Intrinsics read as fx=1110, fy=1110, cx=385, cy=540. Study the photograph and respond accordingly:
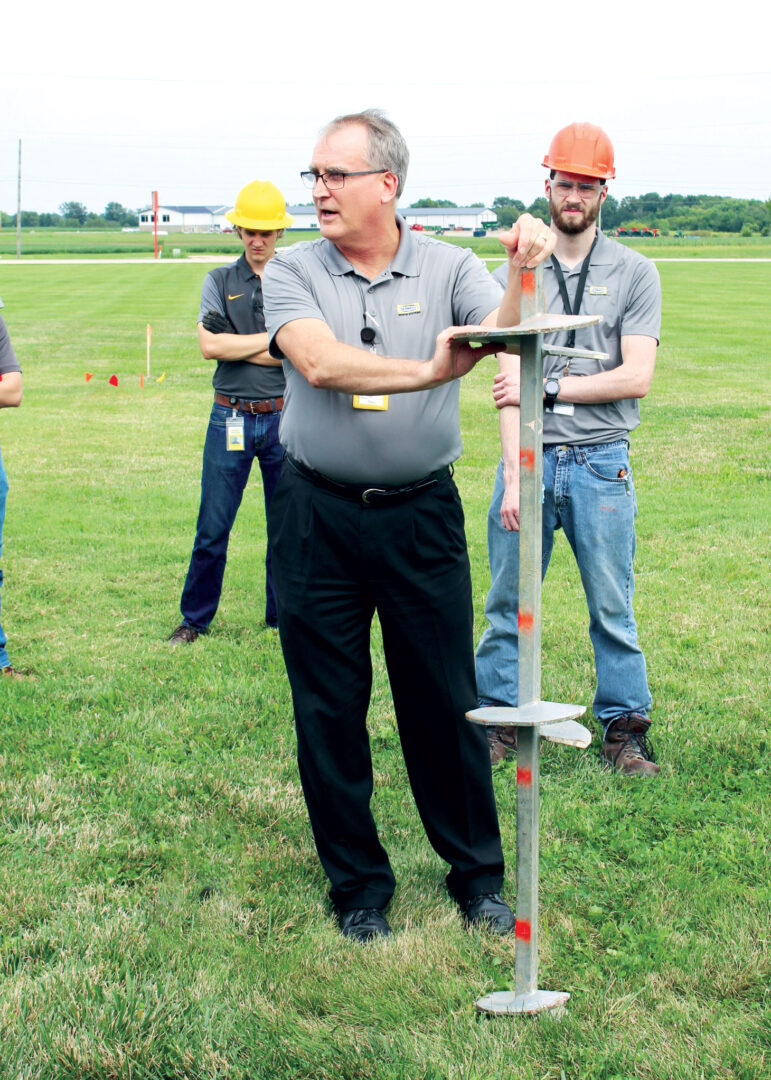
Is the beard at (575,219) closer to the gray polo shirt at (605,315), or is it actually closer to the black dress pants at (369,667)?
the gray polo shirt at (605,315)

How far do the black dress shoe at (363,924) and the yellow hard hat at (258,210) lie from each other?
153 inches

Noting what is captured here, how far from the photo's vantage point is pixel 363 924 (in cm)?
358

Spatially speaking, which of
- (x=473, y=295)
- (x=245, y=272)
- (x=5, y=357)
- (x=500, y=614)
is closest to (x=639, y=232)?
(x=245, y=272)

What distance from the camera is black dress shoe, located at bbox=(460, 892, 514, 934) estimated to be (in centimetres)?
358

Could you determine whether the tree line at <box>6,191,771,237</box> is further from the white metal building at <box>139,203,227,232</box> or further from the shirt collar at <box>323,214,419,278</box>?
the shirt collar at <box>323,214,419,278</box>

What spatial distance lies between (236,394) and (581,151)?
8.53 ft

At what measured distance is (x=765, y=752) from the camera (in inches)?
189

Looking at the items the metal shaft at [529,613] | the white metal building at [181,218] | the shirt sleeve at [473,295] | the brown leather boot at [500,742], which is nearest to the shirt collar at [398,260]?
the shirt sleeve at [473,295]

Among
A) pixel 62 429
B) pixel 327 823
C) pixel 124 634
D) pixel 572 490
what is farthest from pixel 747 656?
pixel 62 429

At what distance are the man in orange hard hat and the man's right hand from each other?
220cm

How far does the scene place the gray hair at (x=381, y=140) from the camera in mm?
3256

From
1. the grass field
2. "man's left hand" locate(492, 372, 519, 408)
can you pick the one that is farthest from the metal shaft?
"man's left hand" locate(492, 372, 519, 408)

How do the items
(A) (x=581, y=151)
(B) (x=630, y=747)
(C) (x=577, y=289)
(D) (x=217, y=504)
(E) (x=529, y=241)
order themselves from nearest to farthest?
(E) (x=529, y=241), (A) (x=581, y=151), (C) (x=577, y=289), (B) (x=630, y=747), (D) (x=217, y=504)

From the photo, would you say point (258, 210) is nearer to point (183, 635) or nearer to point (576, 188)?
point (576, 188)
